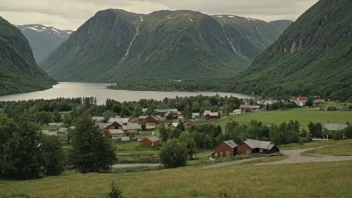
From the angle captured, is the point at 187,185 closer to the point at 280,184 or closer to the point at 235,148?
the point at 280,184

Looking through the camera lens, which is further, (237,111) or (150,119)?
(237,111)

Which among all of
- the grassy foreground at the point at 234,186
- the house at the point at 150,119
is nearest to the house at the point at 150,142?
the house at the point at 150,119

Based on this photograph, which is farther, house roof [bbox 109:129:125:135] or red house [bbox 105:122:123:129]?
red house [bbox 105:122:123:129]

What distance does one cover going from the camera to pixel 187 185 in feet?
114

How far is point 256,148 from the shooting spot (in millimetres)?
77875

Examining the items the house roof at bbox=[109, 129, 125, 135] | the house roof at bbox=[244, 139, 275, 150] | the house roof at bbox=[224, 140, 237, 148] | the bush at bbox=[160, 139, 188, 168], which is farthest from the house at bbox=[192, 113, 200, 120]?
the bush at bbox=[160, 139, 188, 168]

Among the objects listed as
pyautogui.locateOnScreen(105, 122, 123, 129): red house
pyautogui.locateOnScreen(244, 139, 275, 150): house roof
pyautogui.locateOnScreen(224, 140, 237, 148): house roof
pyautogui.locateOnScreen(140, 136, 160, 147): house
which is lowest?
pyautogui.locateOnScreen(140, 136, 160, 147): house

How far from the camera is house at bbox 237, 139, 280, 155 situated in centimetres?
7519

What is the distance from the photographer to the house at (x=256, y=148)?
75.2 meters

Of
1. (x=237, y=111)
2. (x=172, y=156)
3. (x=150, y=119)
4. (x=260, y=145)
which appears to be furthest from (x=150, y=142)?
(x=237, y=111)

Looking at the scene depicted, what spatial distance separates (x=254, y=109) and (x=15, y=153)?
5113 inches

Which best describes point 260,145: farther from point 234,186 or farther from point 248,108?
point 248,108

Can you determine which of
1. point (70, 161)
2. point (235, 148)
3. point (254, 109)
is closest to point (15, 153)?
point (70, 161)

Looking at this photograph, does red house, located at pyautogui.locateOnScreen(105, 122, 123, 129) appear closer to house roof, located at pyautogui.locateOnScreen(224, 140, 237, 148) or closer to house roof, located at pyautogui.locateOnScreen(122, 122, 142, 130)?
house roof, located at pyautogui.locateOnScreen(122, 122, 142, 130)
